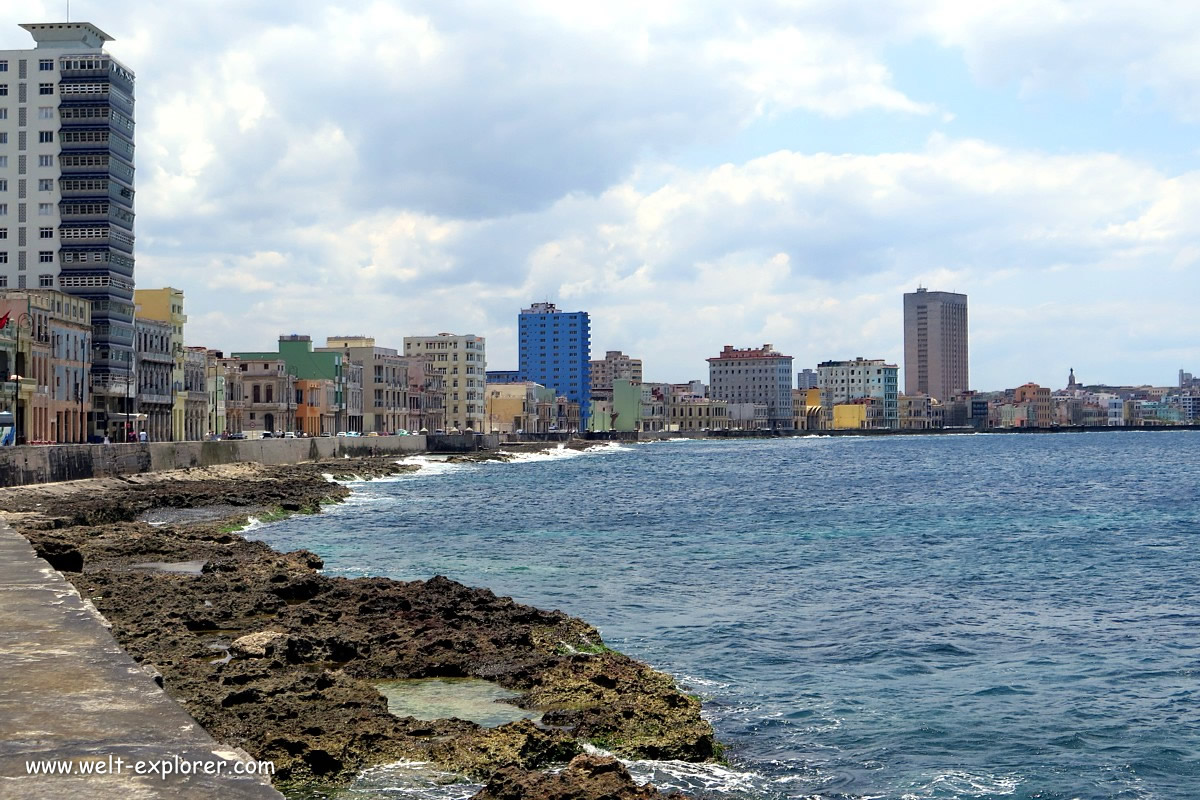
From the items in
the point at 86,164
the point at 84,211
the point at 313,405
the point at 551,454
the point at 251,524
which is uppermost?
the point at 86,164

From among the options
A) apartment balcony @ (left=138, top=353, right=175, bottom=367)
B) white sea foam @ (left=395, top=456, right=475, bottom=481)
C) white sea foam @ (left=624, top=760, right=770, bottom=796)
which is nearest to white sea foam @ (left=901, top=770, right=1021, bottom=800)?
white sea foam @ (left=624, top=760, right=770, bottom=796)

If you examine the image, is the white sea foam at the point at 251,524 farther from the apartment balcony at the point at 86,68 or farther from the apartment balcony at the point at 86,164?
the apartment balcony at the point at 86,68

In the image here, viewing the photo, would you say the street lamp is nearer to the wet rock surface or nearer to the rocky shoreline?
the rocky shoreline

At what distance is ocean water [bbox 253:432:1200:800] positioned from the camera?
598 inches

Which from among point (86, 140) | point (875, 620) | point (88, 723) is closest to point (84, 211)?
point (86, 140)

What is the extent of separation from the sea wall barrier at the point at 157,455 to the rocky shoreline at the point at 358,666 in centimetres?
2432

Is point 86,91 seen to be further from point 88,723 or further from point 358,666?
point 88,723

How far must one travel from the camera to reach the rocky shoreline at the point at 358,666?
42.5 feet

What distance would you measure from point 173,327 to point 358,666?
104017mm

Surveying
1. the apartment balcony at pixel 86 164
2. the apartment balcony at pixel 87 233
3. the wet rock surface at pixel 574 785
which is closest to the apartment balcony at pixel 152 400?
the apartment balcony at pixel 87 233

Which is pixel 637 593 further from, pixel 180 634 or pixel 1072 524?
pixel 1072 524

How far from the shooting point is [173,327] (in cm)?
11456

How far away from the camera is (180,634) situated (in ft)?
59.6

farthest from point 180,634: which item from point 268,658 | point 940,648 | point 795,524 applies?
point 795,524
